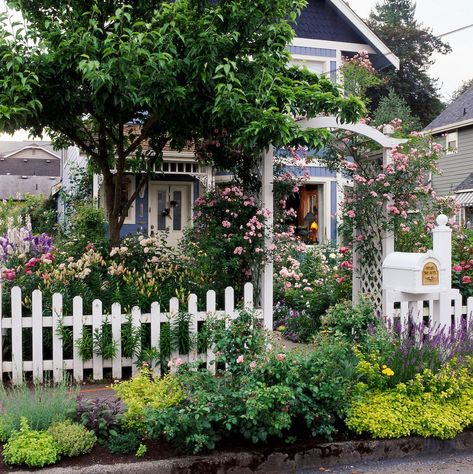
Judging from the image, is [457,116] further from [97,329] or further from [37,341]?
[37,341]

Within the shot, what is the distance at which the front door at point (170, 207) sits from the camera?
1717cm

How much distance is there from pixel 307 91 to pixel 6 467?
4.83 metres

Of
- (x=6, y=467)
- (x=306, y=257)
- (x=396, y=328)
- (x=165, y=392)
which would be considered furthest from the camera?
(x=306, y=257)

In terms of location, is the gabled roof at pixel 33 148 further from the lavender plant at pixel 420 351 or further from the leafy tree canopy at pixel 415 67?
the lavender plant at pixel 420 351

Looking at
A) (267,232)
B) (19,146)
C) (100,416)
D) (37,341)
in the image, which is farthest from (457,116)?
(19,146)

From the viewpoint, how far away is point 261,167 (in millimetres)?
7234

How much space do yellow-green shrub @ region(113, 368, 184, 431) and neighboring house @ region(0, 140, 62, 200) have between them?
3523 centimetres

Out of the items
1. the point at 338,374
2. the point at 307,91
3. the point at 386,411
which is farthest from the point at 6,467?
the point at 307,91

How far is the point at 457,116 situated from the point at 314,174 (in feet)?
39.7

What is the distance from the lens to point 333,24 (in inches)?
666

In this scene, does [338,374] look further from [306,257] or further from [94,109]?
[306,257]

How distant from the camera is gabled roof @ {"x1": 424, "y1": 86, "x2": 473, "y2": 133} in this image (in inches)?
993

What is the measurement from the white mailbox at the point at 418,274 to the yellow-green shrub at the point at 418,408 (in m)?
1.18

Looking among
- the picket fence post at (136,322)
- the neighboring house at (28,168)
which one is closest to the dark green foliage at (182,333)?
the picket fence post at (136,322)
